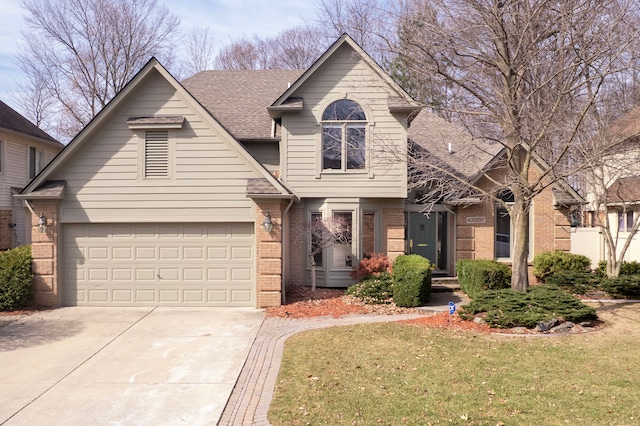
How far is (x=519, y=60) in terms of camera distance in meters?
11.4

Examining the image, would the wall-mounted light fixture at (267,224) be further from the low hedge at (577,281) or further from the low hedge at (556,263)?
the low hedge at (556,263)

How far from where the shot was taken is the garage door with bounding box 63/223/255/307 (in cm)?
1298

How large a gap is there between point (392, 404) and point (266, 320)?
571 cm

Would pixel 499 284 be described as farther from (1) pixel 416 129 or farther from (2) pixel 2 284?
(2) pixel 2 284

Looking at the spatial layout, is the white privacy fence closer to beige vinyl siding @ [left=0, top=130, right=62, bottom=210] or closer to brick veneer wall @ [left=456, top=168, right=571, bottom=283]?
brick veneer wall @ [left=456, top=168, right=571, bottom=283]

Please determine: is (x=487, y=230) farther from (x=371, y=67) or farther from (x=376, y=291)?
(x=371, y=67)

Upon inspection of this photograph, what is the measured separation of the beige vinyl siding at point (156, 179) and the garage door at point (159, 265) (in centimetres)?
43

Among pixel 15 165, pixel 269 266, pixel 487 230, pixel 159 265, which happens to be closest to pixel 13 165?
pixel 15 165

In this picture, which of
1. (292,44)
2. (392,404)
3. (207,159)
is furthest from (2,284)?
(292,44)

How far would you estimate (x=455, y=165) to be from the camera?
56.6 feet

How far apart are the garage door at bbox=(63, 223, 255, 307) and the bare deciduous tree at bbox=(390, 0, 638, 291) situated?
5992 mm

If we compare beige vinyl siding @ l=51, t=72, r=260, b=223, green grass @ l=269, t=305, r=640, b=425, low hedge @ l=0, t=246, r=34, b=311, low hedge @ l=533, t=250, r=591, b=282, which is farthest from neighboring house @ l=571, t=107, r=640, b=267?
low hedge @ l=0, t=246, r=34, b=311

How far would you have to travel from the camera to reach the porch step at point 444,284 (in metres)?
15.4

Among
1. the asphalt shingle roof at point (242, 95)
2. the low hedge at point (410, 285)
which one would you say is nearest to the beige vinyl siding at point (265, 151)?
the asphalt shingle roof at point (242, 95)
